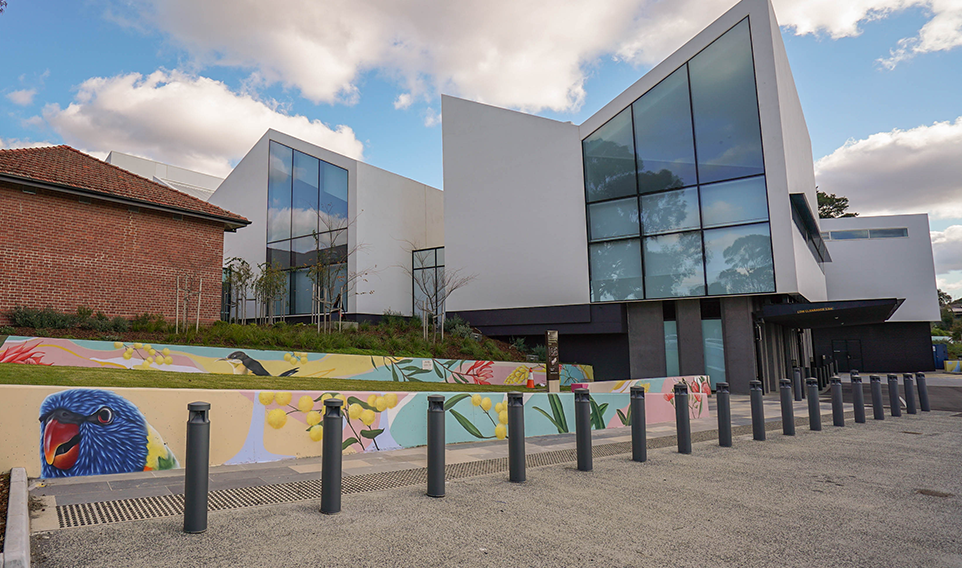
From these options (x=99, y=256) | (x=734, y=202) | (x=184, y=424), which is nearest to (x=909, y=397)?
(x=734, y=202)

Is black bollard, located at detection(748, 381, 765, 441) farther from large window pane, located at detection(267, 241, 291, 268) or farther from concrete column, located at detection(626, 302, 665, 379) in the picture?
large window pane, located at detection(267, 241, 291, 268)

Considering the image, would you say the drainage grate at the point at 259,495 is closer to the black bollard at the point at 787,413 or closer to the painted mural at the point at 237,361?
the black bollard at the point at 787,413

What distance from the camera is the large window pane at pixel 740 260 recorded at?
18825 mm

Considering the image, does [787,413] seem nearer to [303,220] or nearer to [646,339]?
[646,339]

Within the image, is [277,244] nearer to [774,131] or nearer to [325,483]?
[774,131]

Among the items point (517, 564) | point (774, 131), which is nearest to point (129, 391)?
point (517, 564)

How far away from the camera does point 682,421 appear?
759cm

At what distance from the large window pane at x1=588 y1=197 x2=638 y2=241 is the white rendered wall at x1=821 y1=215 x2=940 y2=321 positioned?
2416cm

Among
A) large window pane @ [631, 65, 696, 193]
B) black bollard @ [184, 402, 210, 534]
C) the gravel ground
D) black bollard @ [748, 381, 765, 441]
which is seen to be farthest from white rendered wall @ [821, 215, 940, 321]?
black bollard @ [184, 402, 210, 534]

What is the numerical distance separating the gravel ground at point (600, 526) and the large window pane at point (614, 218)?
15.5 meters

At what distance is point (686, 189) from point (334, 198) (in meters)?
15.8

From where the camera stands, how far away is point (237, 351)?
39.4 feet

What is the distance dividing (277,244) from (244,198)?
3.97 meters

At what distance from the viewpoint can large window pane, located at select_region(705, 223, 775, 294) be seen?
1883 cm
